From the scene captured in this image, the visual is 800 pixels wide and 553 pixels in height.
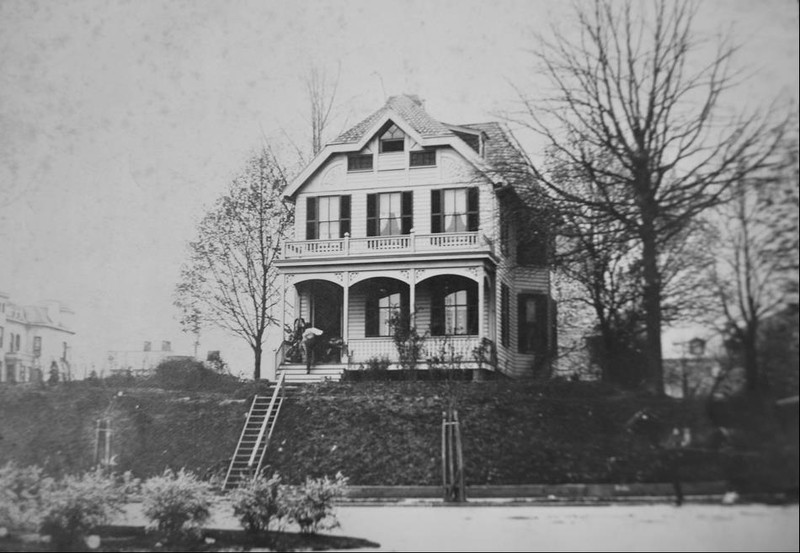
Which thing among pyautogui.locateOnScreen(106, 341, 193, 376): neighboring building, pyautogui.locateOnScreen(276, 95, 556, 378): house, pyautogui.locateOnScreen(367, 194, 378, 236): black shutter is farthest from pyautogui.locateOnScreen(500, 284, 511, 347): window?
pyautogui.locateOnScreen(106, 341, 193, 376): neighboring building

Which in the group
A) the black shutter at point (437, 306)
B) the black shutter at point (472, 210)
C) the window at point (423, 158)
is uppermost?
the window at point (423, 158)

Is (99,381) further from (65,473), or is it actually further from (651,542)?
(651,542)

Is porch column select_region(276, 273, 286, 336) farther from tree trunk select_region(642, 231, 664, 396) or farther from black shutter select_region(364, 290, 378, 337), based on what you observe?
tree trunk select_region(642, 231, 664, 396)

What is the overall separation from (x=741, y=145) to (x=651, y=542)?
3.06 m

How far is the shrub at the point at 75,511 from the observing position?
734 centimetres

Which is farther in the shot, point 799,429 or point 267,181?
point 267,181

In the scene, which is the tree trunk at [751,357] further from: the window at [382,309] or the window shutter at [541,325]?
the window at [382,309]

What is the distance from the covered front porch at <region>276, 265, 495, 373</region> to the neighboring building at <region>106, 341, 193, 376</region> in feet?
4.31

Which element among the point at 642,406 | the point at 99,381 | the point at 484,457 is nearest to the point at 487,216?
the point at 484,457

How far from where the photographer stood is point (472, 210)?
39.7 feet

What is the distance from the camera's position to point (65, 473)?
8.72 meters

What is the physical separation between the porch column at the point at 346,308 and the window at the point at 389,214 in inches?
46.7

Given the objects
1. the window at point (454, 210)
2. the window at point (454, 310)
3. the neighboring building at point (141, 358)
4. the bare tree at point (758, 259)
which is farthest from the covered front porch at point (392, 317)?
the bare tree at point (758, 259)

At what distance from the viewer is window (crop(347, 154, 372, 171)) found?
13.0 meters
